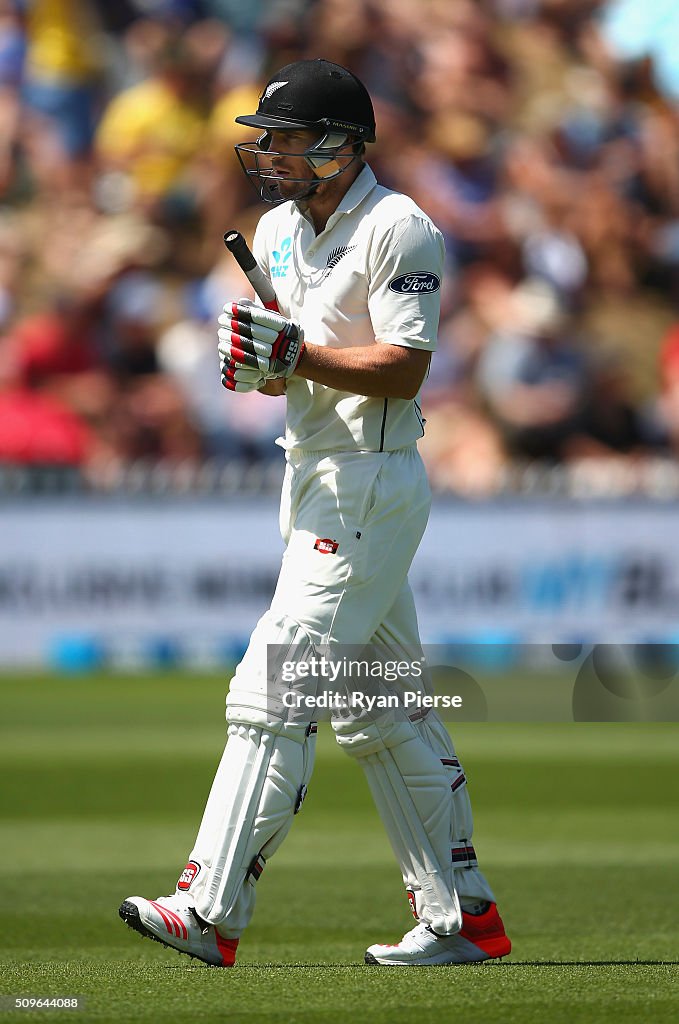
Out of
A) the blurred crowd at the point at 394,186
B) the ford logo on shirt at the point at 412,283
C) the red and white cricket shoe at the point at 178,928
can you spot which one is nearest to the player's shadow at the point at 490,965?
the red and white cricket shoe at the point at 178,928

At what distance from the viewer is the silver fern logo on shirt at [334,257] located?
3994mm

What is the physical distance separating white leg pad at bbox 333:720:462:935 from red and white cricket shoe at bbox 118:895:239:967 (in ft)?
1.62

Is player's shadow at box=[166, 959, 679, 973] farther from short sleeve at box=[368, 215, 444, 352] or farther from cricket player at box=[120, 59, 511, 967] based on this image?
short sleeve at box=[368, 215, 444, 352]

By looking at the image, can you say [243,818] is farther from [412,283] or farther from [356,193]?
[356,193]

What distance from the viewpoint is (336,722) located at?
4.02 meters

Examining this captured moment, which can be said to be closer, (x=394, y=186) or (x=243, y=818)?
(x=243, y=818)

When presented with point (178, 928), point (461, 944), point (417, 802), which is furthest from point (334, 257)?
point (461, 944)

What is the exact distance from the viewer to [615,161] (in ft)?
53.2

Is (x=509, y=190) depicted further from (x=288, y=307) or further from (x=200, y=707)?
(x=288, y=307)

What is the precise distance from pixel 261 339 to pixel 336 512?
1.47 ft

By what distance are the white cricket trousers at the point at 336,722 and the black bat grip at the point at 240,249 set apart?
470 millimetres

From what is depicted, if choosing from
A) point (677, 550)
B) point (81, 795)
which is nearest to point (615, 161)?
point (677, 550)

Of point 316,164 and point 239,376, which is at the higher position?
point 316,164

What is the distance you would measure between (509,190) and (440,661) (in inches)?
179
